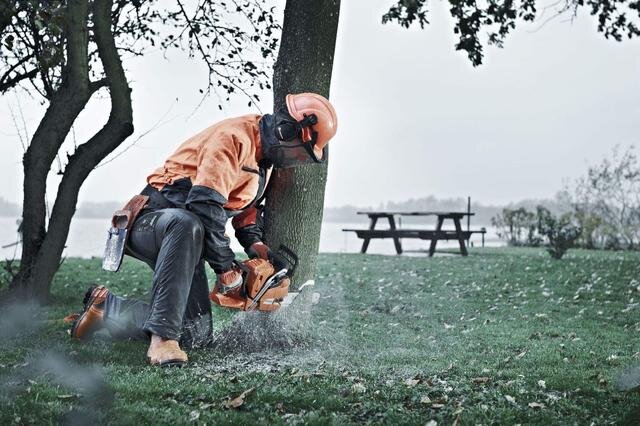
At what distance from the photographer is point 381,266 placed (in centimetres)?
1183

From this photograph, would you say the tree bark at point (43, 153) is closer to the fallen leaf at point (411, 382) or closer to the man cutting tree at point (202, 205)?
the man cutting tree at point (202, 205)

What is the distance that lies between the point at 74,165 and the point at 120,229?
3105mm

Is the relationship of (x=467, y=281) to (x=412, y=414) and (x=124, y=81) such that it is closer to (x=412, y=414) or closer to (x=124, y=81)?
(x=124, y=81)

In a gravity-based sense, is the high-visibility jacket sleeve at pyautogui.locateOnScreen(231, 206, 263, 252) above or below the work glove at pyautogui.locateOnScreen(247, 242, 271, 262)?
above

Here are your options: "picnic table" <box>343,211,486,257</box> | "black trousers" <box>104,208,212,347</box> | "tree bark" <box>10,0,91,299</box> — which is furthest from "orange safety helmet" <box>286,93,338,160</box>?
"picnic table" <box>343,211,486,257</box>

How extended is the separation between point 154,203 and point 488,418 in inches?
94.5

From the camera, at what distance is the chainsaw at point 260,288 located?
4477 mm

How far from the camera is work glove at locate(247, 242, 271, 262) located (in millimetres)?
4815

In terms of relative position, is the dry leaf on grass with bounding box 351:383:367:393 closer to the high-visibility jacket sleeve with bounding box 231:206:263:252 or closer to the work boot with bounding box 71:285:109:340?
the high-visibility jacket sleeve with bounding box 231:206:263:252

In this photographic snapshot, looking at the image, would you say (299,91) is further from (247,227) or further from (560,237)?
(560,237)

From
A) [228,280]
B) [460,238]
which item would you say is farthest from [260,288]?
[460,238]

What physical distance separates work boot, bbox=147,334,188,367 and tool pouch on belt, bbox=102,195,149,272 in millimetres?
550

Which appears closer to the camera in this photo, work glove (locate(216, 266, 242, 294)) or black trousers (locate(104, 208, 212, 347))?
black trousers (locate(104, 208, 212, 347))

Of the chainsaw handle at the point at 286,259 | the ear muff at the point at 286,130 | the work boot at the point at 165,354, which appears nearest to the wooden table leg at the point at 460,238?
the chainsaw handle at the point at 286,259
